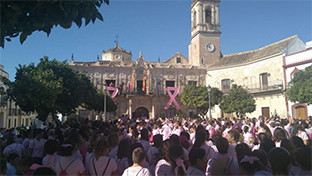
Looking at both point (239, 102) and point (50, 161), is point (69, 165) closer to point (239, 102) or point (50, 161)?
point (50, 161)

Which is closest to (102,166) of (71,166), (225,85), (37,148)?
(71,166)

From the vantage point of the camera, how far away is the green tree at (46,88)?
44.2 ft

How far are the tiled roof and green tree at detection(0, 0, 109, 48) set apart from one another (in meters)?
27.9

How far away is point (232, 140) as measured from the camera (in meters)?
5.64

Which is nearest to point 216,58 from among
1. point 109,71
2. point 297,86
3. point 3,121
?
point 109,71

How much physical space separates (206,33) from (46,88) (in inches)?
1064

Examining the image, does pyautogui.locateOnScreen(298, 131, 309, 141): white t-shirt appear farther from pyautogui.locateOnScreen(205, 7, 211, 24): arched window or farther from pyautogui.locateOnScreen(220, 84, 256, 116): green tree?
pyautogui.locateOnScreen(205, 7, 211, 24): arched window

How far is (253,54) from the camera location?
32750mm

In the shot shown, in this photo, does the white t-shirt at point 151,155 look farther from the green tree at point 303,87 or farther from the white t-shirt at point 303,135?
the green tree at point 303,87

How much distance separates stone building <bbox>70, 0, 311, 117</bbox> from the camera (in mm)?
30203

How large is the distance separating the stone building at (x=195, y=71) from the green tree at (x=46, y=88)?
16.1 meters

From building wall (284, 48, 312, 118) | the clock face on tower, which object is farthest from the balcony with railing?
the clock face on tower

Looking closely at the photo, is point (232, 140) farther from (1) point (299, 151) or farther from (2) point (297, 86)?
(2) point (297, 86)

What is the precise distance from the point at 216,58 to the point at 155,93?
10.4 metres
